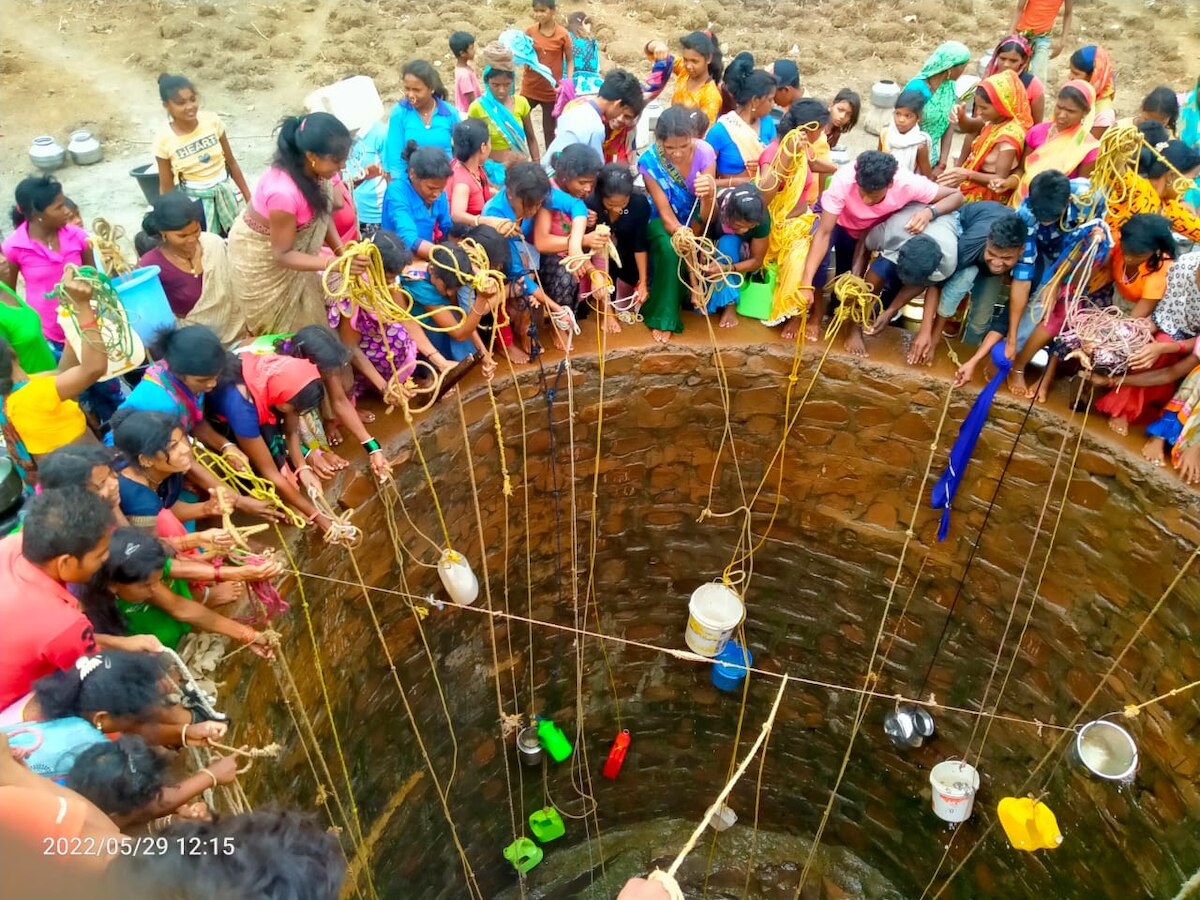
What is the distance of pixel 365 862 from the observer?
3.51 m

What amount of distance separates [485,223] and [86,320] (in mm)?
1292

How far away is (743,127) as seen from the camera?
3635mm

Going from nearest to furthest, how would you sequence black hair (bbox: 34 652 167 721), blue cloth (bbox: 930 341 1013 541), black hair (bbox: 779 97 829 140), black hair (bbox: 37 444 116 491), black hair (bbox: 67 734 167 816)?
black hair (bbox: 67 734 167 816), black hair (bbox: 34 652 167 721), black hair (bbox: 37 444 116 491), blue cloth (bbox: 930 341 1013 541), black hair (bbox: 779 97 829 140)

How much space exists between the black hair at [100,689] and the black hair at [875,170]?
8.69ft

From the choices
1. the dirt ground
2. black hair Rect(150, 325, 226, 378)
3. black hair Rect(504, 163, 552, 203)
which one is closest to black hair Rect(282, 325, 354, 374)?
black hair Rect(150, 325, 226, 378)

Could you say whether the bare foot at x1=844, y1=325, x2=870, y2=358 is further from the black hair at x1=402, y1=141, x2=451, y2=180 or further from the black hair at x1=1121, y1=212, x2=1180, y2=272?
the black hair at x1=402, y1=141, x2=451, y2=180

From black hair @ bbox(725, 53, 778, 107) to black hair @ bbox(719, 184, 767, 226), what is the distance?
701mm

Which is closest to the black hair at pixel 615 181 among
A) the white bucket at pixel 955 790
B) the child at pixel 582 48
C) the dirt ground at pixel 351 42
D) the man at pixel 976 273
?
the man at pixel 976 273

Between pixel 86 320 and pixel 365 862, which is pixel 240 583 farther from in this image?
pixel 365 862

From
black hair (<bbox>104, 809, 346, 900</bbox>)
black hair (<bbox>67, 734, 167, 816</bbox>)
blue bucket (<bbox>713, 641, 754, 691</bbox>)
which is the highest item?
black hair (<bbox>104, 809, 346, 900</bbox>)

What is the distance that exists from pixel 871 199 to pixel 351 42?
256 inches

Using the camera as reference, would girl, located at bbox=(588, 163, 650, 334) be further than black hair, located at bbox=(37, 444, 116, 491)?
Yes

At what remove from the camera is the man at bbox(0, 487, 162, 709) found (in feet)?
6.03

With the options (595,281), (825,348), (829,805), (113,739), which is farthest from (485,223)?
(829,805)
